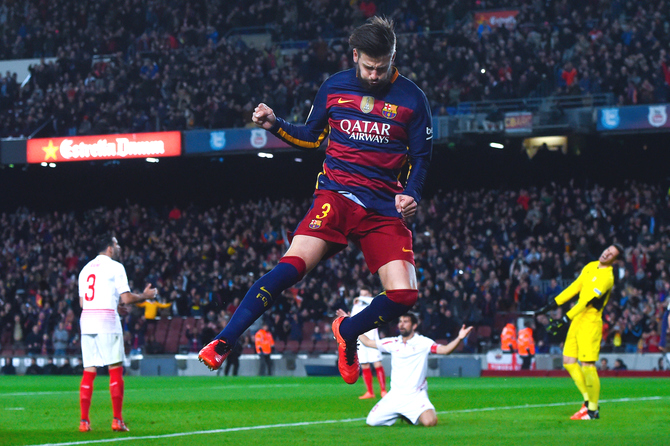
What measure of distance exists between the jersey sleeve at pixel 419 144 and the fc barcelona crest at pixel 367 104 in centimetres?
28

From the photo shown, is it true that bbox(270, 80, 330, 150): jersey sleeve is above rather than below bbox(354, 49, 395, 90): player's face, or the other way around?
below

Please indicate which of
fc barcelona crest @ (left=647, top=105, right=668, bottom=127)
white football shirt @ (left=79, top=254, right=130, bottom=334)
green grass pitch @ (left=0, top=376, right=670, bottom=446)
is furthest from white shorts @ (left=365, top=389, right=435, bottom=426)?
fc barcelona crest @ (left=647, top=105, right=668, bottom=127)

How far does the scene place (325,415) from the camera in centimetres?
1364

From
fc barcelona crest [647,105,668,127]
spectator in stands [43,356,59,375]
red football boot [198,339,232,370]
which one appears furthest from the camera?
spectator in stands [43,356,59,375]

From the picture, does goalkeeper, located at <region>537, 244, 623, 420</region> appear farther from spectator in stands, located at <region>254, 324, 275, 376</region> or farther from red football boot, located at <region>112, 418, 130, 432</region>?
spectator in stands, located at <region>254, 324, 275, 376</region>

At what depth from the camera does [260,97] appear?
31938 mm

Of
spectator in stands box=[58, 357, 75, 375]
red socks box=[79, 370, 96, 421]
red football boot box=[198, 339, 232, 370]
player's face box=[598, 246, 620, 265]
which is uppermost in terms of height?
player's face box=[598, 246, 620, 265]

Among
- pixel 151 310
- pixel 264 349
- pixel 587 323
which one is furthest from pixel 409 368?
pixel 151 310

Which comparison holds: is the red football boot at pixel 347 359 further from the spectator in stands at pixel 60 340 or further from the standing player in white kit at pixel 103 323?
the spectator in stands at pixel 60 340

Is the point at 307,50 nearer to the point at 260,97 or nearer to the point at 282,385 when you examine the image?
the point at 260,97

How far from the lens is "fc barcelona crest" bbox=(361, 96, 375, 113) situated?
6.11 m

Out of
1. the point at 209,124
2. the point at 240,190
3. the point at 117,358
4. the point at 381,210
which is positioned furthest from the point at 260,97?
the point at 381,210

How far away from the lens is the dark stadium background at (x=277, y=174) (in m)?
30.8

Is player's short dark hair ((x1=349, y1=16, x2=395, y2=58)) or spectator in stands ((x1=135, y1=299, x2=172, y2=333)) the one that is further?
spectator in stands ((x1=135, y1=299, x2=172, y2=333))
